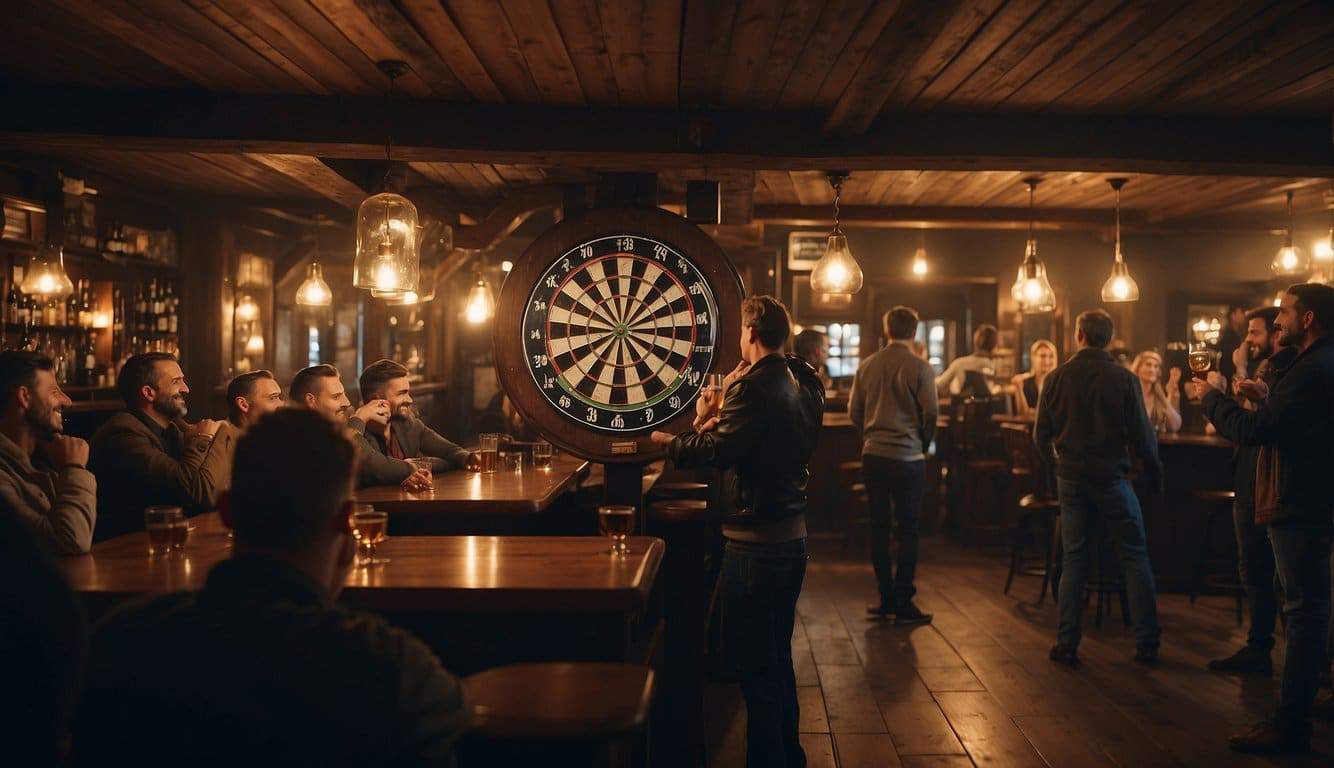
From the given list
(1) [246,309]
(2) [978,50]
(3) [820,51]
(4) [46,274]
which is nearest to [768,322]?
(3) [820,51]

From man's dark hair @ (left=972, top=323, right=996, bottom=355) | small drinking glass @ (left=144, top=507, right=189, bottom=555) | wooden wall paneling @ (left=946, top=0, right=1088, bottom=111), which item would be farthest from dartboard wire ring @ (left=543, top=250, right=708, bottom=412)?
man's dark hair @ (left=972, top=323, right=996, bottom=355)

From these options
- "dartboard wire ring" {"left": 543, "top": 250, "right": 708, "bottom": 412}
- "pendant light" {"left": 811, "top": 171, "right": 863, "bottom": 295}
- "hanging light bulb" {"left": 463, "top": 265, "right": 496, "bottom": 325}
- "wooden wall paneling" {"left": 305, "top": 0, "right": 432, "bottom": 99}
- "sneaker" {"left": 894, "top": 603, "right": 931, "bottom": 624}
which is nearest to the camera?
"wooden wall paneling" {"left": 305, "top": 0, "right": 432, "bottom": 99}

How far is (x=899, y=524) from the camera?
6.07 metres

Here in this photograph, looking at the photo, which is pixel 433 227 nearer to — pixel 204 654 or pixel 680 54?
pixel 680 54

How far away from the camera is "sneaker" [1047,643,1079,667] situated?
5.07m

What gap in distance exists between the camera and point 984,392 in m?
9.17

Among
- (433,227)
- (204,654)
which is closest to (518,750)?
(204,654)

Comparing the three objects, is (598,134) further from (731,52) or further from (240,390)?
(240,390)

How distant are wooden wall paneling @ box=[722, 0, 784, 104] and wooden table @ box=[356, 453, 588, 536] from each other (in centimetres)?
183

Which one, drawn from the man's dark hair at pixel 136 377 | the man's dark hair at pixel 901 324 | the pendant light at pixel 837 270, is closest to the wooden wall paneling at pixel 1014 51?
the pendant light at pixel 837 270

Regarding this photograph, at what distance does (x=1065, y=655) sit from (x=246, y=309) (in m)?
7.19

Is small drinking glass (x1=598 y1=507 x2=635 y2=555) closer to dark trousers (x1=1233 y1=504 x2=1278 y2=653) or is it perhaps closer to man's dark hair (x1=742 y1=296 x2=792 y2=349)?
man's dark hair (x1=742 y1=296 x2=792 y2=349)

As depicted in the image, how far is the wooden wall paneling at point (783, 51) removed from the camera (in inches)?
135

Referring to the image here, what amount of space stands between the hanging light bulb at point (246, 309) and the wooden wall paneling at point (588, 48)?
215 inches
